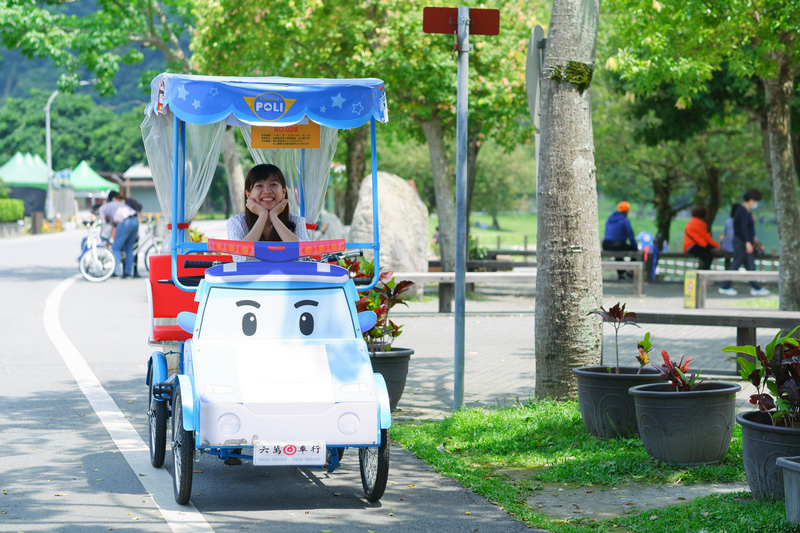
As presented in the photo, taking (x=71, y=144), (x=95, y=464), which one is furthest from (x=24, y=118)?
(x=95, y=464)

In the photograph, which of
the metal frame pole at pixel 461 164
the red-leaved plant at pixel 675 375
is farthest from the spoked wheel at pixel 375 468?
the metal frame pole at pixel 461 164

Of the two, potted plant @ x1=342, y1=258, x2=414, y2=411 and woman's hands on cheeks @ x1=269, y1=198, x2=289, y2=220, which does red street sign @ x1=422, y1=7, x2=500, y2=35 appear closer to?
woman's hands on cheeks @ x1=269, y1=198, x2=289, y2=220

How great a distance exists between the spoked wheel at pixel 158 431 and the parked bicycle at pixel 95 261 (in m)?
15.2

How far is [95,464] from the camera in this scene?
6.41m

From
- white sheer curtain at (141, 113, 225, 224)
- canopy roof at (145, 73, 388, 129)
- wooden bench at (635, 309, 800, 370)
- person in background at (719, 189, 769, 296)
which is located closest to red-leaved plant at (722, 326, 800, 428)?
canopy roof at (145, 73, 388, 129)

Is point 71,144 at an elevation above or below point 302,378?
above

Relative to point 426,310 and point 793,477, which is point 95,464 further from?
point 426,310

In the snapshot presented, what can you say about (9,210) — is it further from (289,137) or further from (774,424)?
(774,424)

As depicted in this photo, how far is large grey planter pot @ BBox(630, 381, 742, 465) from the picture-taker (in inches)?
237

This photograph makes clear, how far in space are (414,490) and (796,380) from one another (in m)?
2.27

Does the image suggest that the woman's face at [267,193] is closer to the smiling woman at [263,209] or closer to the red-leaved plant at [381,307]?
the smiling woman at [263,209]

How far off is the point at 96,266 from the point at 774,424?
17617 millimetres

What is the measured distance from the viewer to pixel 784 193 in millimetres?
15055

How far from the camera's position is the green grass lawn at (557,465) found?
200 inches
